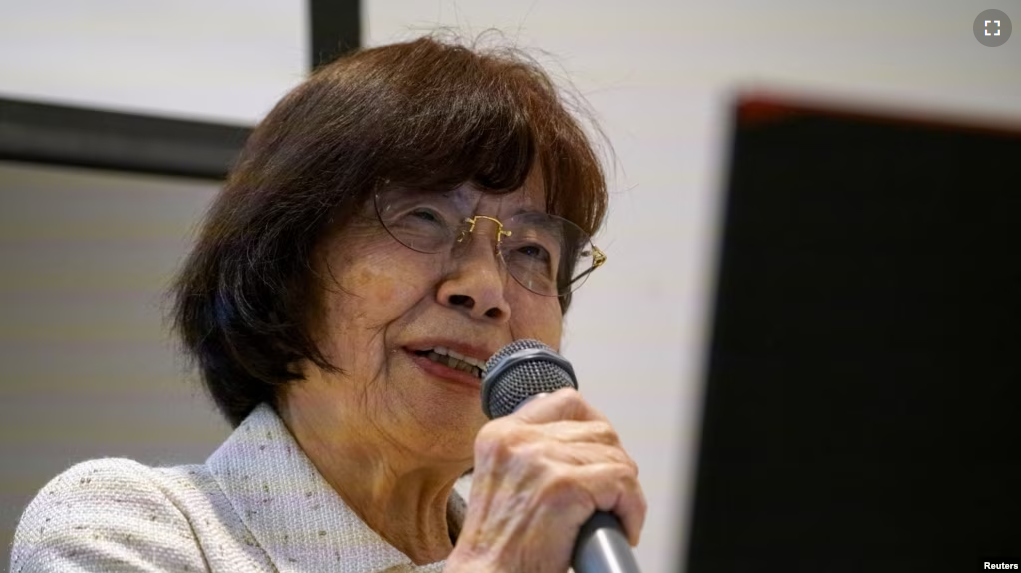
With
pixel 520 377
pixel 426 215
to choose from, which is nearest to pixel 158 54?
pixel 426 215

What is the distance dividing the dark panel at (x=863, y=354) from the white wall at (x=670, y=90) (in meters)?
0.58

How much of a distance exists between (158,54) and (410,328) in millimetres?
1159

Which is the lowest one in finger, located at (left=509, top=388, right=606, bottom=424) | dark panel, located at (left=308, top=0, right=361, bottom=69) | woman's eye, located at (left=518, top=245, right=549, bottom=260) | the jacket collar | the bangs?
the jacket collar

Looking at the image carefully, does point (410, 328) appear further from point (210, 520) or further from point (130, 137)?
point (130, 137)

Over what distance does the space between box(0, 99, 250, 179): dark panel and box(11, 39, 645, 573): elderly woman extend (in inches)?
24.8

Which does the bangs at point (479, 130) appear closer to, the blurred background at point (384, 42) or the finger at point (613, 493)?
the blurred background at point (384, 42)

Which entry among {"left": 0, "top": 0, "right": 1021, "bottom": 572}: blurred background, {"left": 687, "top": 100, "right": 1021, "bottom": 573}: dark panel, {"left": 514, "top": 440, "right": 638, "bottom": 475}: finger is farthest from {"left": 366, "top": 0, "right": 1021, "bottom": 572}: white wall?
{"left": 514, "top": 440, "right": 638, "bottom": 475}: finger

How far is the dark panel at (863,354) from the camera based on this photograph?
154cm

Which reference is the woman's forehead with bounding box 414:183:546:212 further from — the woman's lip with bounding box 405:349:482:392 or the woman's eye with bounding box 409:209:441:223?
the woman's lip with bounding box 405:349:482:392

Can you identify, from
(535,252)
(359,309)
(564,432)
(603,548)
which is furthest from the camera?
(535,252)

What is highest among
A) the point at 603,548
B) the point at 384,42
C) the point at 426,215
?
the point at 384,42

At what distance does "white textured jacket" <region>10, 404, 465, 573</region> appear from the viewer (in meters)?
1.39

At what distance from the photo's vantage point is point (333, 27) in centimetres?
255

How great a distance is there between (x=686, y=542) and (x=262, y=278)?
69cm
